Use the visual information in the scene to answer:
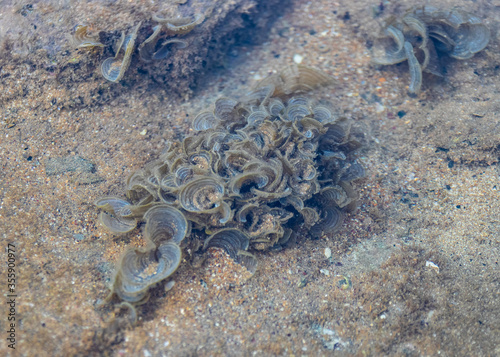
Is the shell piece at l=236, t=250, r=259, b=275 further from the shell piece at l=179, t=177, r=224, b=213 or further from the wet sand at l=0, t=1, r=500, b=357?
the shell piece at l=179, t=177, r=224, b=213

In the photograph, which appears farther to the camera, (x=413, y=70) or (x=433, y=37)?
(x=433, y=37)

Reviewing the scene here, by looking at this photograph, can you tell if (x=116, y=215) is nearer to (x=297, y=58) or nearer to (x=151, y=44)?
(x=151, y=44)

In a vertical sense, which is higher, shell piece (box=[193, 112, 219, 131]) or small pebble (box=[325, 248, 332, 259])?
shell piece (box=[193, 112, 219, 131])

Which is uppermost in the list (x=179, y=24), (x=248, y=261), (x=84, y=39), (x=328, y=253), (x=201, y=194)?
(x=84, y=39)

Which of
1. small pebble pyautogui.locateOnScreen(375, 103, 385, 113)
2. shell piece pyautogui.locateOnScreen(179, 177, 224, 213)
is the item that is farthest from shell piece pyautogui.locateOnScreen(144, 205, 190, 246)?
Answer: small pebble pyautogui.locateOnScreen(375, 103, 385, 113)

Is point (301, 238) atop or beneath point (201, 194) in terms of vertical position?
beneath

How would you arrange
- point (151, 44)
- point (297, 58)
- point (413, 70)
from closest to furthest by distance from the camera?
point (151, 44), point (413, 70), point (297, 58)

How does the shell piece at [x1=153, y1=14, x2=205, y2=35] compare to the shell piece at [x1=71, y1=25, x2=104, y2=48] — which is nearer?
the shell piece at [x1=71, y1=25, x2=104, y2=48]

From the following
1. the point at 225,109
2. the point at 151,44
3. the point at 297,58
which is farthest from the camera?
the point at 297,58

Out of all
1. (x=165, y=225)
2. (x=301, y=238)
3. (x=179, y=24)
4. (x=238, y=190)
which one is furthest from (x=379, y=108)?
(x=165, y=225)
